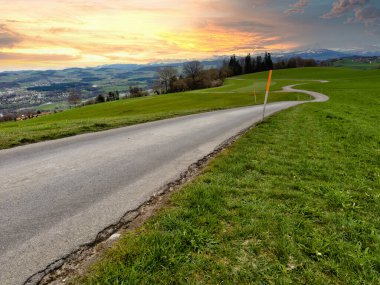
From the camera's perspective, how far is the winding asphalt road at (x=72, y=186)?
399 cm

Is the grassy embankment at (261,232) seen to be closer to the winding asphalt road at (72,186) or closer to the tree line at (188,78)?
the winding asphalt road at (72,186)

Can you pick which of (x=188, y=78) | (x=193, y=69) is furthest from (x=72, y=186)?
(x=193, y=69)

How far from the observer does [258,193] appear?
19.1 ft

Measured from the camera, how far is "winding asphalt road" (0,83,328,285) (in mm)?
3990

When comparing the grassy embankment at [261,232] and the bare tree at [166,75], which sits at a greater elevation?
the bare tree at [166,75]

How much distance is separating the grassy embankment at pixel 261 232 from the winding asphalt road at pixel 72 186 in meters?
0.87

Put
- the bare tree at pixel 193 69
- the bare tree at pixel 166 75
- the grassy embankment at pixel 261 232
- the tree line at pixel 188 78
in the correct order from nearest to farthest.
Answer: the grassy embankment at pixel 261 232
the tree line at pixel 188 78
the bare tree at pixel 166 75
the bare tree at pixel 193 69

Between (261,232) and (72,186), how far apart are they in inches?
170

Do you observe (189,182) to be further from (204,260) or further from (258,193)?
(204,260)

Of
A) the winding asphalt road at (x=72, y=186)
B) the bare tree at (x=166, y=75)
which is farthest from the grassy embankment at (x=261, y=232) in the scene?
the bare tree at (x=166, y=75)

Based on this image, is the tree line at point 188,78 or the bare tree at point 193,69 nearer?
the tree line at point 188,78

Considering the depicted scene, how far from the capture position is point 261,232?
4.31 meters

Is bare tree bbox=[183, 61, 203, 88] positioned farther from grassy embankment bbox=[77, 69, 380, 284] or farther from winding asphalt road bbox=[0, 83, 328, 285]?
grassy embankment bbox=[77, 69, 380, 284]

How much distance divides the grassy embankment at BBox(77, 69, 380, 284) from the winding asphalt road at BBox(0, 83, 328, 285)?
874mm
